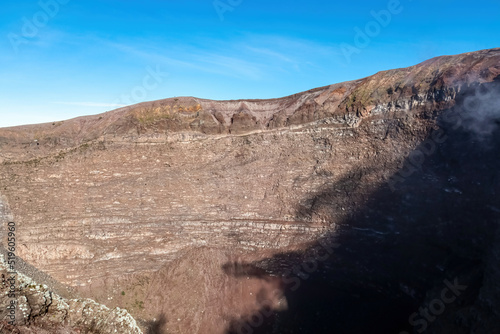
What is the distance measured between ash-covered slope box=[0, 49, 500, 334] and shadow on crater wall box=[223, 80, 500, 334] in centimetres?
6

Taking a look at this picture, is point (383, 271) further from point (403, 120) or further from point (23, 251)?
point (23, 251)

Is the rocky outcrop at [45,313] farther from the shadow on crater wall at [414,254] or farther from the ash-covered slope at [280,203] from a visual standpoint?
the shadow on crater wall at [414,254]

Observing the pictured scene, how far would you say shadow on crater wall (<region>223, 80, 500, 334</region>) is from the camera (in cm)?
1205

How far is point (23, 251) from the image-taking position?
54.4 feet

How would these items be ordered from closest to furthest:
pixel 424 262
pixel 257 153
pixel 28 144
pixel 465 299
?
pixel 465 299 < pixel 424 262 < pixel 257 153 < pixel 28 144

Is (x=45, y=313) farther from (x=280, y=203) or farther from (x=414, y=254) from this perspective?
(x=414, y=254)

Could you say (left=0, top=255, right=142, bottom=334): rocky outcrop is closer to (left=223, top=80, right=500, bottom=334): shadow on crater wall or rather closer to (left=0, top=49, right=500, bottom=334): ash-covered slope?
(left=0, top=49, right=500, bottom=334): ash-covered slope

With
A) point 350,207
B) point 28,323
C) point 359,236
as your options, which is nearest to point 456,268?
point 359,236

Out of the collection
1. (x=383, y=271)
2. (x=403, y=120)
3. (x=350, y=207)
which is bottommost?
(x=383, y=271)

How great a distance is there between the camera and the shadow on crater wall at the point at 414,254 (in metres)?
12.1

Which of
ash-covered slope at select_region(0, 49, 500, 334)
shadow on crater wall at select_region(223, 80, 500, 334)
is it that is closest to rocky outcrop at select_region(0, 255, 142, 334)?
ash-covered slope at select_region(0, 49, 500, 334)

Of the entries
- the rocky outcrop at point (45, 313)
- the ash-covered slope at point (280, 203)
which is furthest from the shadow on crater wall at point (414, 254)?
the rocky outcrop at point (45, 313)

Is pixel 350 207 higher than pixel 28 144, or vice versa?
pixel 28 144

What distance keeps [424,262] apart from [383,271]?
6.12 feet
